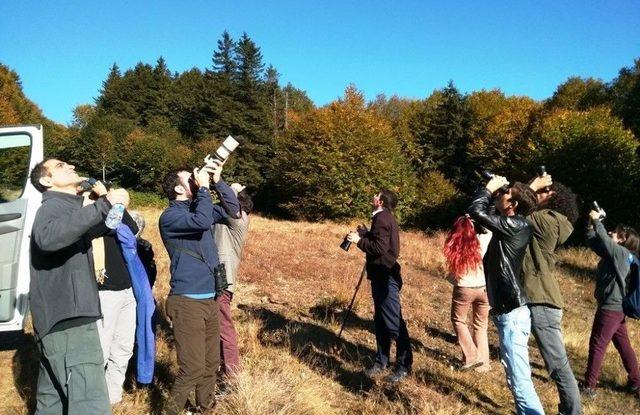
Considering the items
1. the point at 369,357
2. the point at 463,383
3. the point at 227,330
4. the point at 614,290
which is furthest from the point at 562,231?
the point at 227,330

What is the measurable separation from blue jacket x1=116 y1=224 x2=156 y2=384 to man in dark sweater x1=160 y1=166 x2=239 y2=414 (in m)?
0.51

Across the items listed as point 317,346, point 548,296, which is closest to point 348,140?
point 317,346

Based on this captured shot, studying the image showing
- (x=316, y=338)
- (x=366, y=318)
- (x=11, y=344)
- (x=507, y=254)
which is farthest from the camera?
(x=366, y=318)

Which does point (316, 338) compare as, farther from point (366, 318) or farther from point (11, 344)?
point (11, 344)

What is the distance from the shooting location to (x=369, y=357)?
5.39 metres

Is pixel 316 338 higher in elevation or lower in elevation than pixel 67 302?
lower

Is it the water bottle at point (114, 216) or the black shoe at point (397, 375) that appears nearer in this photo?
the water bottle at point (114, 216)

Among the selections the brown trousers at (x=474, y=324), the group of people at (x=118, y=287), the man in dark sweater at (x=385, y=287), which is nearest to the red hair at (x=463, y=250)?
the brown trousers at (x=474, y=324)

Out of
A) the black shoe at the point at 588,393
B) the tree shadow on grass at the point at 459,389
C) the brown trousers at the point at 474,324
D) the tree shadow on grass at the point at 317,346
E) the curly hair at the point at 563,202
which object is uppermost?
the curly hair at the point at 563,202

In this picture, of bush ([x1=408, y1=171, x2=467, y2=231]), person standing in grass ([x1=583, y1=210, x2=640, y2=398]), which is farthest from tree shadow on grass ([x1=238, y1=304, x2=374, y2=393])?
bush ([x1=408, y1=171, x2=467, y2=231])

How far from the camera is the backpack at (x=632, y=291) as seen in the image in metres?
4.68

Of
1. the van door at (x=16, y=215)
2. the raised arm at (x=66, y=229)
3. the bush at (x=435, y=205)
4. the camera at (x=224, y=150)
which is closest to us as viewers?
the raised arm at (x=66, y=229)

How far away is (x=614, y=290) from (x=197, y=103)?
156 ft

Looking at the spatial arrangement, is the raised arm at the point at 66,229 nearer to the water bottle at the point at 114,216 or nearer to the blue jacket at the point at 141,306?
the water bottle at the point at 114,216
